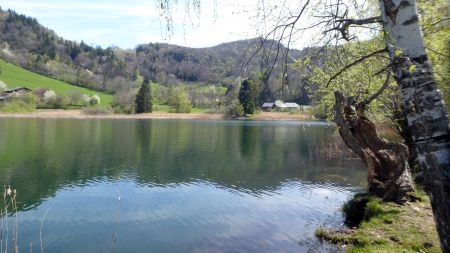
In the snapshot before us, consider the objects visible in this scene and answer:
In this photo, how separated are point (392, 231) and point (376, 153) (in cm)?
579

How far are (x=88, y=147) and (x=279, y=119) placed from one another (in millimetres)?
100090

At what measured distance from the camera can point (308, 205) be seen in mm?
20438

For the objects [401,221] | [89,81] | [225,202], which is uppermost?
[89,81]

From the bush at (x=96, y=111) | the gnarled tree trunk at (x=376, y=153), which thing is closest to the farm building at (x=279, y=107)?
the bush at (x=96, y=111)

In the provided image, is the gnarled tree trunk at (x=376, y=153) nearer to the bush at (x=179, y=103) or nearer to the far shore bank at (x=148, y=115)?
the far shore bank at (x=148, y=115)

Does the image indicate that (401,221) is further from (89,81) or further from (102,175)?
(89,81)

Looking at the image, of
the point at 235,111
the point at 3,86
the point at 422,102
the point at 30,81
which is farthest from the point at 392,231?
the point at 30,81

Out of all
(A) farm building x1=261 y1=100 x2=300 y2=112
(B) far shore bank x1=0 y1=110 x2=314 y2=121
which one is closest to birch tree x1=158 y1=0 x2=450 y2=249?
(B) far shore bank x1=0 y1=110 x2=314 y2=121

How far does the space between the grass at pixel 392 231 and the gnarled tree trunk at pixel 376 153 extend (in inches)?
26.5

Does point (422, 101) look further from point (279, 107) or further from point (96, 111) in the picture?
point (279, 107)

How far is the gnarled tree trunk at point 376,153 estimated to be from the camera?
1500cm

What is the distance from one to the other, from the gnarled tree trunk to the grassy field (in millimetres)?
139314

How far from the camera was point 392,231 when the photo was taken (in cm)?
1158

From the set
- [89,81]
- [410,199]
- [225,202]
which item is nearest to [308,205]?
[225,202]
